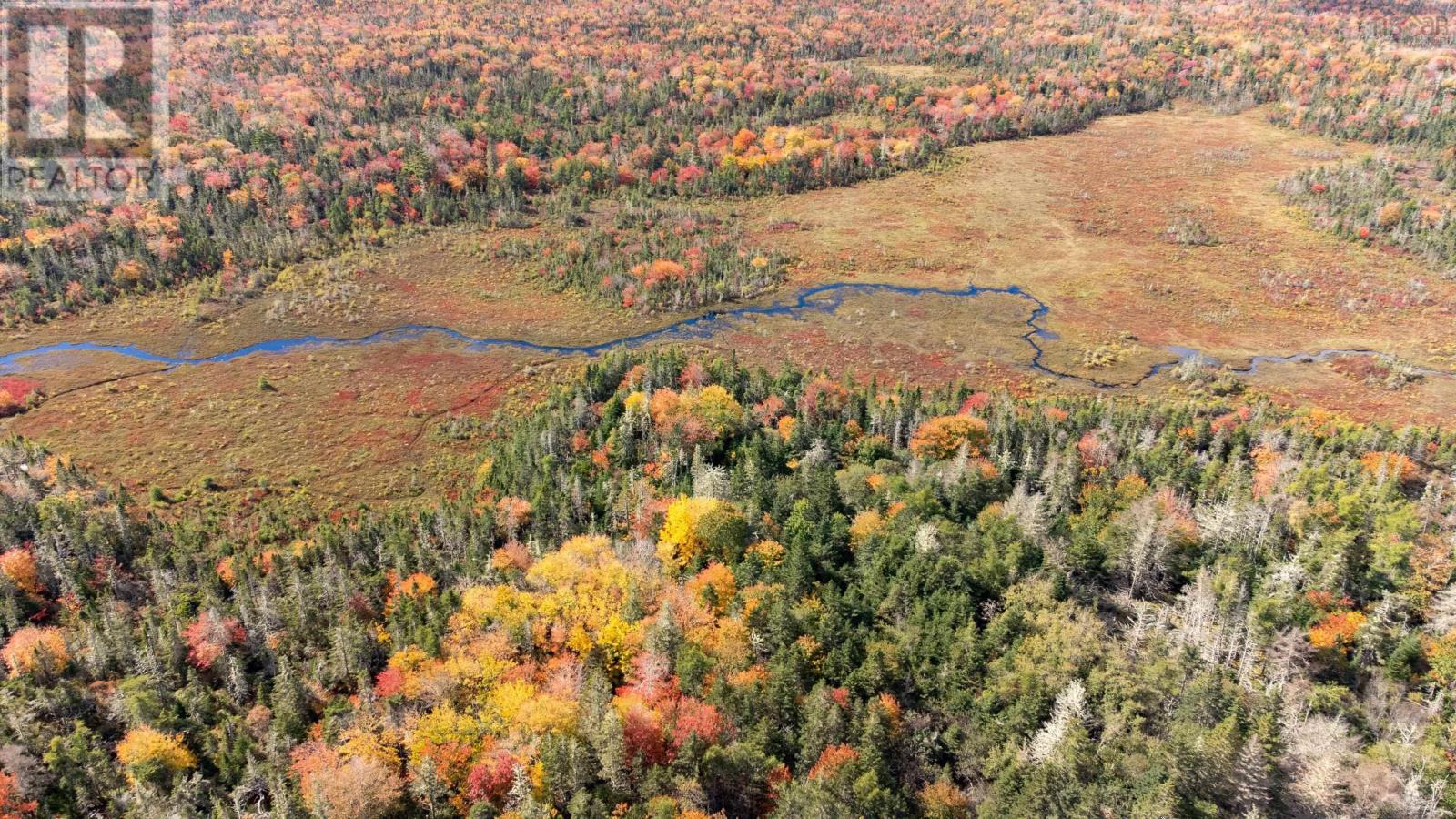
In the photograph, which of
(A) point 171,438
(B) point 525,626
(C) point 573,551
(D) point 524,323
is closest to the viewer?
(B) point 525,626

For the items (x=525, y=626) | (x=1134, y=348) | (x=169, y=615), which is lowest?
(x=169, y=615)

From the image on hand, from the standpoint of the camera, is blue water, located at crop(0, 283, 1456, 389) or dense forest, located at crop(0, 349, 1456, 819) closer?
dense forest, located at crop(0, 349, 1456, 819)

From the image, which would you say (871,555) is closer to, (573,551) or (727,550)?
(727,550)

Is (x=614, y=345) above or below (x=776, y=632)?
above

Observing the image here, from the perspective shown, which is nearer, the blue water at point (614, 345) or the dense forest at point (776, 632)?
the dense forest at point (776, 632)

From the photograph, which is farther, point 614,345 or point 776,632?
point 614,345

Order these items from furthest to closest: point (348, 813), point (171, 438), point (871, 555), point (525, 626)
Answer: point (171, 438) → point (871, 555) → point (525, 626) → point (348, 813)

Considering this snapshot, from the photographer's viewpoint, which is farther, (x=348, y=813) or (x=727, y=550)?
(x=727, y=550)

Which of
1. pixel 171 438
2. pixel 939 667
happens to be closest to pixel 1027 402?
pixel 939 667
